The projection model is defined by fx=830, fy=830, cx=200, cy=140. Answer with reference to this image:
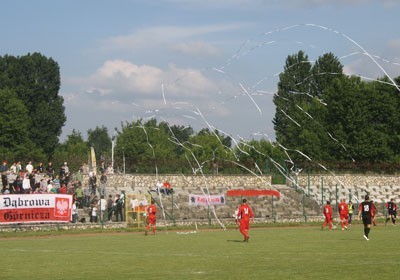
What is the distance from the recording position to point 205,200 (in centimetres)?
5553

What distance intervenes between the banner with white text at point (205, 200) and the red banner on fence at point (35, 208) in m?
10.2

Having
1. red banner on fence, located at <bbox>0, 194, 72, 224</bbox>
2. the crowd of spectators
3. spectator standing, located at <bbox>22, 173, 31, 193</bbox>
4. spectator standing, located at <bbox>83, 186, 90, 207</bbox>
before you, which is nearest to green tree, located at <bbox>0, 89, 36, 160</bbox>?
the crowd of spectators

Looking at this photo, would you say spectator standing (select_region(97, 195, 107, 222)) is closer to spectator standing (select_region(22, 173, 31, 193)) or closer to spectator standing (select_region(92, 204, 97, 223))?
spectator standing (select_region(92, 204, 97, 223))

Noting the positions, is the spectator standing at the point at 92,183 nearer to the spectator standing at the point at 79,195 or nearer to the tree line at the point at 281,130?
the spectator standing at the point at 79,195

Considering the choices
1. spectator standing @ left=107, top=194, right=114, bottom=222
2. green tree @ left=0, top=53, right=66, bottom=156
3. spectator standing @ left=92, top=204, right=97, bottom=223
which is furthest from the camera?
green tree @ left=0, top=53, right=66, bottom=156

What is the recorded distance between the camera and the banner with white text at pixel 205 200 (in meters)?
54.8

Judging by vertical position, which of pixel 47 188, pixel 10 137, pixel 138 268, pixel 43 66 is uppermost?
pixel 43 66

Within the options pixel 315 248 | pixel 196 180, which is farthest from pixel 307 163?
pixel 315 248

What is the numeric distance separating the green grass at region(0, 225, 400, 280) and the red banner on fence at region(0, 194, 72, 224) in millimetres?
11255

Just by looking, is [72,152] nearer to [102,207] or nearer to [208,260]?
[102,207]

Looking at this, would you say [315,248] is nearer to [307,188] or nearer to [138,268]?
[138,268]

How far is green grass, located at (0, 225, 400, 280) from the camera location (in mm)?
19719

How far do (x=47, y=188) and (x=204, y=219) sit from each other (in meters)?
10.8

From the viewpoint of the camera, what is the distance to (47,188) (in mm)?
49344
